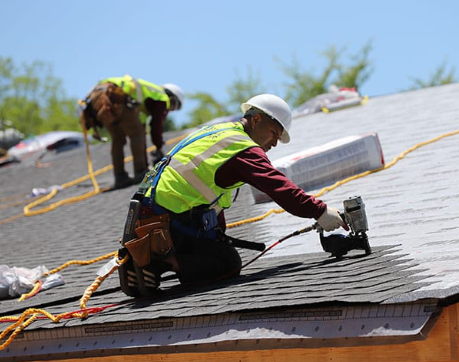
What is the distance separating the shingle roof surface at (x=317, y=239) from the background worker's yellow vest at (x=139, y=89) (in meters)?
1.18

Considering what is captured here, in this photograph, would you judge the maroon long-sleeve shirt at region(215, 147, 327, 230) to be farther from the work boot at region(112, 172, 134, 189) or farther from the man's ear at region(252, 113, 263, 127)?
the work boot at region(112, 172, 134, 189)

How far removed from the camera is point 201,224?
5.20 metres

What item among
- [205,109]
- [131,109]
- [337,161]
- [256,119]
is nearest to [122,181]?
[131,109]

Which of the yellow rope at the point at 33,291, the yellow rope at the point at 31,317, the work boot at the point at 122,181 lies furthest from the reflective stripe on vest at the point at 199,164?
the work boot at the point at 122,181

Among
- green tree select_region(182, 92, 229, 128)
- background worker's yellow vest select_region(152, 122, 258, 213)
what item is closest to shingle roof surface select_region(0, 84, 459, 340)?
background worker's yellow vest select_region(152, 122, 258, 213)

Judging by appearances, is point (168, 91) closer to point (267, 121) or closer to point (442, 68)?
point (267, 121)

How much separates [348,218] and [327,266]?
0.34 metres

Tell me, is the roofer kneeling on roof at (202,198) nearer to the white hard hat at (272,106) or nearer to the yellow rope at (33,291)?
the white hard hat at (272,106)

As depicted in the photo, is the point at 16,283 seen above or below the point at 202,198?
below

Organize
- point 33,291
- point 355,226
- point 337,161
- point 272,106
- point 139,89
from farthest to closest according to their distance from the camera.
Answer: point 139,89
point 337,161
point 33,291
point 272,106
point 355,226

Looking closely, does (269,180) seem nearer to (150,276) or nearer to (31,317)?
(150,276)

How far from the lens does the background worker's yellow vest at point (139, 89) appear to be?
9.73 m

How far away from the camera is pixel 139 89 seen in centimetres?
976

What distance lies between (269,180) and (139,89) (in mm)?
5203
